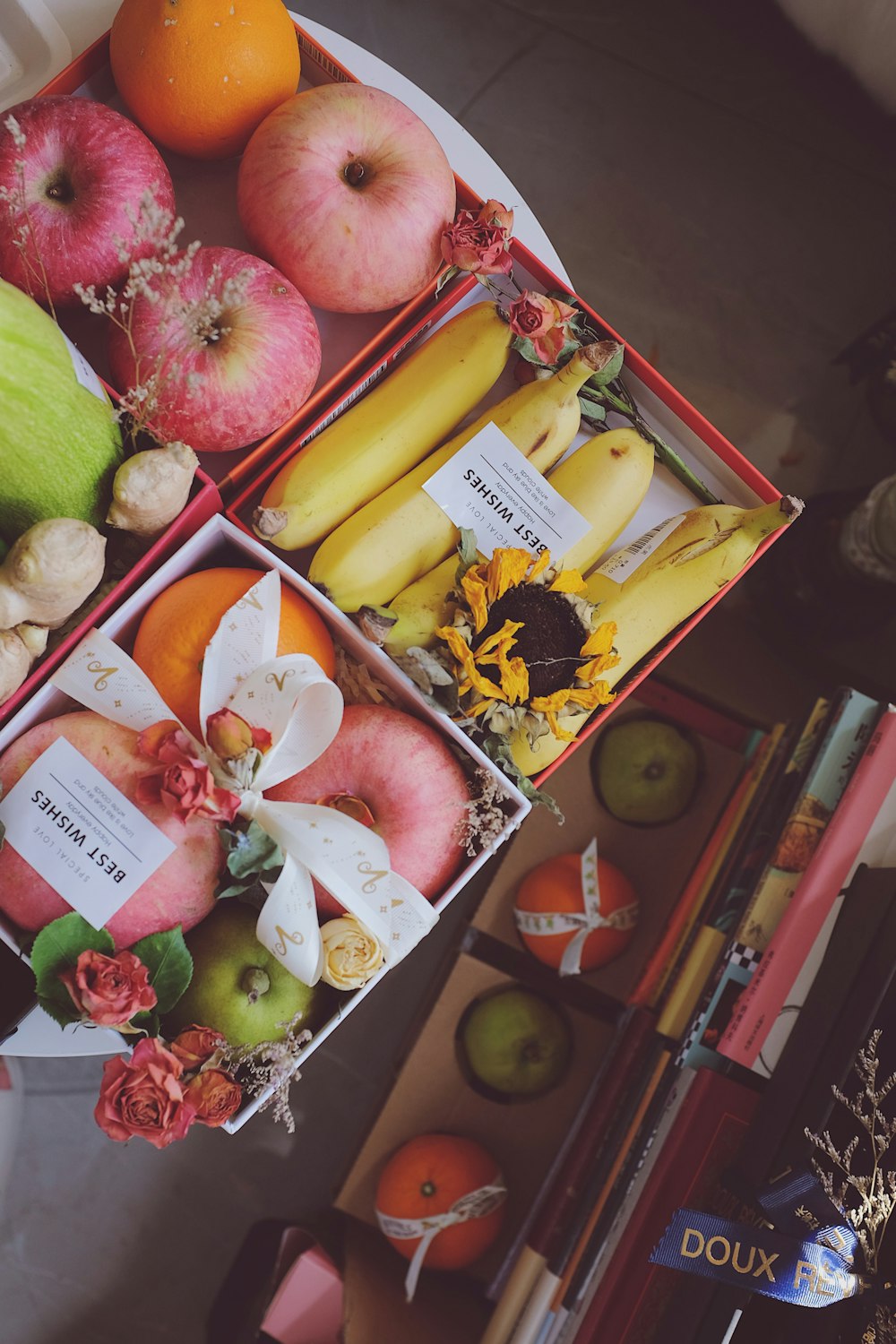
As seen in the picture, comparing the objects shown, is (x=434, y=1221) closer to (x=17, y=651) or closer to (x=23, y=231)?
(x=17, y=651)

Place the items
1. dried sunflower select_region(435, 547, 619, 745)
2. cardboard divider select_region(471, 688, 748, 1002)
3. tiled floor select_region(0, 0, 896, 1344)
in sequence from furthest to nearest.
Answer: tiled floor select_region(0, 0, 896, 1344) < cardboard divider select_region(471, 688, 748, 1002) < dried sunflower select_region(435, 547, 619, 745)

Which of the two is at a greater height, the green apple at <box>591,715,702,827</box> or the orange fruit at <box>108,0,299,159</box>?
the orange fruit at <box>108,0,299,159</box>

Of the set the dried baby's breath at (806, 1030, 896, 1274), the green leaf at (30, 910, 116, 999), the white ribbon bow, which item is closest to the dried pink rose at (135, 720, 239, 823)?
the white ribbon bow

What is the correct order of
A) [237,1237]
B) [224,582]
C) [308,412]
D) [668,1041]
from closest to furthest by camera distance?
[224,582] → [308,412] → [668,1041] → [237,1237]

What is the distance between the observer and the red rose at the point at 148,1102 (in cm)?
73

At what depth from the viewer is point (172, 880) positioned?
799mm

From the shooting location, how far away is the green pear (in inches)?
27.9

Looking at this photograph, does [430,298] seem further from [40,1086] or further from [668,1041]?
[40,1086]

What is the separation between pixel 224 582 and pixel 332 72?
2.01ft

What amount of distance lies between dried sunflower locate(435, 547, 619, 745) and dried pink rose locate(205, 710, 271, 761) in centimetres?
19

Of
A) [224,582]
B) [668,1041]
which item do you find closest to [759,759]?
[668,1041]

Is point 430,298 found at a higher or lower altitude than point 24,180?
higher

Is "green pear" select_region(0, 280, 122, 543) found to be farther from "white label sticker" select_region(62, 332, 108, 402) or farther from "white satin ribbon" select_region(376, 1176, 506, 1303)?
"white satin ribbon" select_region(376, 1176, 506, 1303)

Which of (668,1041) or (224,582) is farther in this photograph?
(668,1041)
